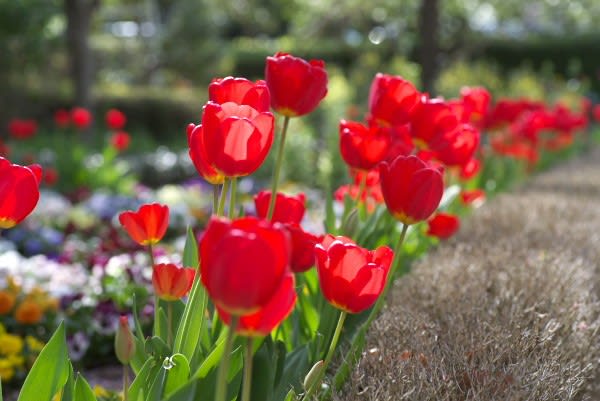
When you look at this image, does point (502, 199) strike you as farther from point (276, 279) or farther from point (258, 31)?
point (258, 31)

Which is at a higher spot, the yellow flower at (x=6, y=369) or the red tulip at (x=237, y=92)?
the red tulip at (x=237, y=92)

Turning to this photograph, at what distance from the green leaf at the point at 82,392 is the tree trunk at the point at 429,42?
855 centimetres

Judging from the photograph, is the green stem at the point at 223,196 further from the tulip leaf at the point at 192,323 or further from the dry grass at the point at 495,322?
the dry grass at the point at 495,322

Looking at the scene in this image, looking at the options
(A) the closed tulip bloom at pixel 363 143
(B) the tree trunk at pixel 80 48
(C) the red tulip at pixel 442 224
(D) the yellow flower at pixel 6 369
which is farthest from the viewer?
(B) the tree trunk at pixel 80 48

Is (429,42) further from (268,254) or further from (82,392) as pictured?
(268,254)

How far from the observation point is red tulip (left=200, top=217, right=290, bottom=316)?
3.52 feet

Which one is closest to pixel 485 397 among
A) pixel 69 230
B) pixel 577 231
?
pixel 577 231

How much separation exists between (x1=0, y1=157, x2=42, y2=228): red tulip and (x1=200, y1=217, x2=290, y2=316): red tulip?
0.51m

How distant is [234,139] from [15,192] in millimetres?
400

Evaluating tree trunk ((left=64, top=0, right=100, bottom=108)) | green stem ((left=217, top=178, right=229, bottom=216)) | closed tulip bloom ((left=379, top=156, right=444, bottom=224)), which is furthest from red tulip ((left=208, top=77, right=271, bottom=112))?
tree trunk ((left=64, top=0, right=100, bottom=108))

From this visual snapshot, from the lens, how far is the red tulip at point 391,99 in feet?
7.42

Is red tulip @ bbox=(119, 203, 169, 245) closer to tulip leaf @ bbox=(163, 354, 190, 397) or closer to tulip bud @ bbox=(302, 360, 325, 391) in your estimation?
tulip leaf @ bbox=(163, 354, 190, 397)

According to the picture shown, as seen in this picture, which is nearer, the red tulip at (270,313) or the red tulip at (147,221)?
the red tulip at (270,313)

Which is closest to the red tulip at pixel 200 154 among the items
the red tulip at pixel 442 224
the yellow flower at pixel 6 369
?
the red tulip at pixel 442 224
